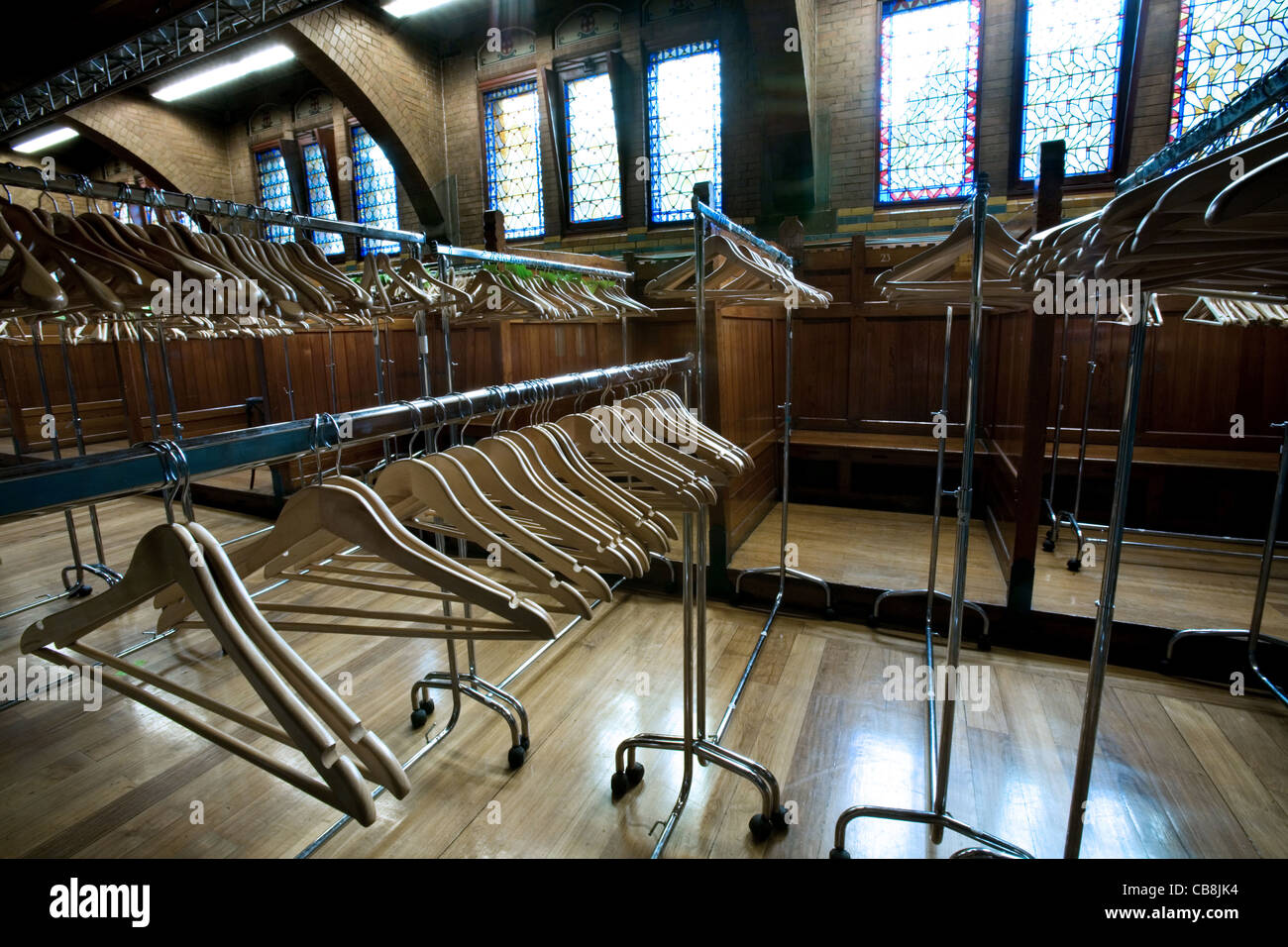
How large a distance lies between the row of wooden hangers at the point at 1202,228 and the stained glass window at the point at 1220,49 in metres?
5.41

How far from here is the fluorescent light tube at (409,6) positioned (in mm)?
6965

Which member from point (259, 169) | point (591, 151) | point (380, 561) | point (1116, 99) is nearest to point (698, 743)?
point (380, 561)

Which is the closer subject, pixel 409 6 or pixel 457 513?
pixel 457 513

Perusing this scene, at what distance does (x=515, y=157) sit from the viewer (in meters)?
7.99

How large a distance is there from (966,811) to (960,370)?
11.8 feet

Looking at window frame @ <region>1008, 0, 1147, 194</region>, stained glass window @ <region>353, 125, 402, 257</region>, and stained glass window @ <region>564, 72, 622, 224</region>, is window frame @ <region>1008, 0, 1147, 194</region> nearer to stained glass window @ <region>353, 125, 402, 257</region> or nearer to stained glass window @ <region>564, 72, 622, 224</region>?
stained glass window @ <region>564, 72, 622, 224</region>

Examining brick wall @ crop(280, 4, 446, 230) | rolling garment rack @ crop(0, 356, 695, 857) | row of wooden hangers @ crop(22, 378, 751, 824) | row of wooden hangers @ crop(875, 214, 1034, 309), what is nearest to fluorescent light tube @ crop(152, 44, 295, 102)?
brick wall @ crop(280, 4, 446, 230)

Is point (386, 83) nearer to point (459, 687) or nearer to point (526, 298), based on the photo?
point (526, 298)

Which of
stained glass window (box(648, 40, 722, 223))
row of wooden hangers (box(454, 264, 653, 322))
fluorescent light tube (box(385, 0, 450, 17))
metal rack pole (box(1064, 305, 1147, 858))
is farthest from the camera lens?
fluorescent light tube (box(385, 0, 450, 17))

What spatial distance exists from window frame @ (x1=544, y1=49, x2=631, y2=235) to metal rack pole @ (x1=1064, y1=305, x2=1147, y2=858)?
687cm

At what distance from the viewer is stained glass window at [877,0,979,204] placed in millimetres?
5703

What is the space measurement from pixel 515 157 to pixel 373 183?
8.21ft

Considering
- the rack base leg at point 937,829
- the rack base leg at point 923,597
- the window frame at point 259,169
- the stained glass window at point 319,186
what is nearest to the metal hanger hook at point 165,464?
the rack base leg at point 937,829
